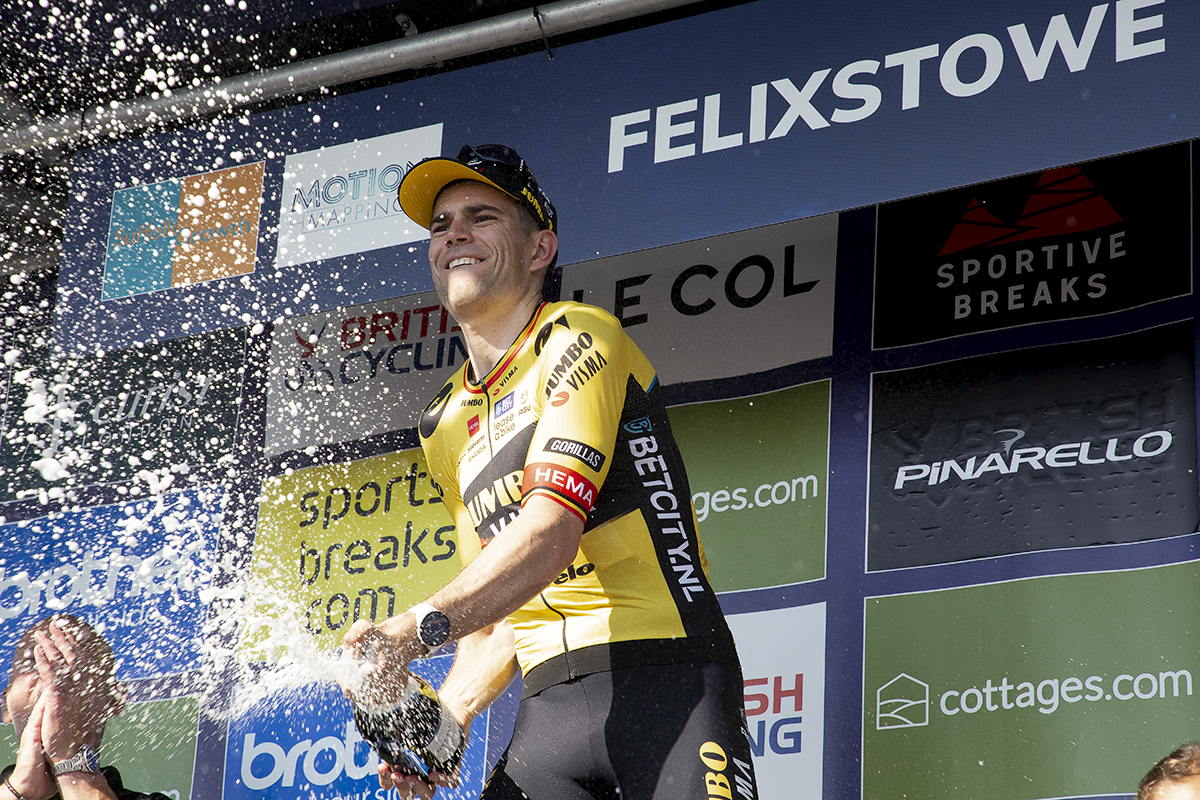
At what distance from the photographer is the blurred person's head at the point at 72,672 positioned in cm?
380

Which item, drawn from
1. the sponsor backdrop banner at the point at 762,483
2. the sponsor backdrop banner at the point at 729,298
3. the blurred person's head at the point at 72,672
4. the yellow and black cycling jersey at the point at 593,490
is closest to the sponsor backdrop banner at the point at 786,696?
the sponsor backdrop banner at the point at 762,483

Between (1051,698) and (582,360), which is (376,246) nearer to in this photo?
(582,360)

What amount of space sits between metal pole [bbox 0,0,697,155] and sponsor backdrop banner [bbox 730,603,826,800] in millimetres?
1741

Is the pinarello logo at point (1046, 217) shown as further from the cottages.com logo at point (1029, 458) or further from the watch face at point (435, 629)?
the watch face at point (435, 629)

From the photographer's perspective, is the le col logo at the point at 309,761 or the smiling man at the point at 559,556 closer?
the smiling man at the point at 559,556

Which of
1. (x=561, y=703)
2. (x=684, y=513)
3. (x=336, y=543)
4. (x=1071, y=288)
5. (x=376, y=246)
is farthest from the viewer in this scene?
(x=336, y=543)

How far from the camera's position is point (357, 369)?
14.4 feet

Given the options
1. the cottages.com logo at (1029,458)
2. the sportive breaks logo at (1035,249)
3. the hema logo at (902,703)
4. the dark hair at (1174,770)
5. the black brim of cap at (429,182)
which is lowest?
the dark hair at (1174,770)

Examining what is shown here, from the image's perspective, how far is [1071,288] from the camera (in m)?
3.43

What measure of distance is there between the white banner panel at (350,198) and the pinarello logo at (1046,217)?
4.83 ft

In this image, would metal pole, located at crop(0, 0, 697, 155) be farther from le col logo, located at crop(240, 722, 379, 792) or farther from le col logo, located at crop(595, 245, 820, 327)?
le col logo, located at crop(240, 722, 379, 792)

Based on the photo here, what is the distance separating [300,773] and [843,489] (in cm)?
179

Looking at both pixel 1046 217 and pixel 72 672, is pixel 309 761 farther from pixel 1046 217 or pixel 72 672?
pixel 1046 217

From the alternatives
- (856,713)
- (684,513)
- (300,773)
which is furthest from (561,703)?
(300,773)
